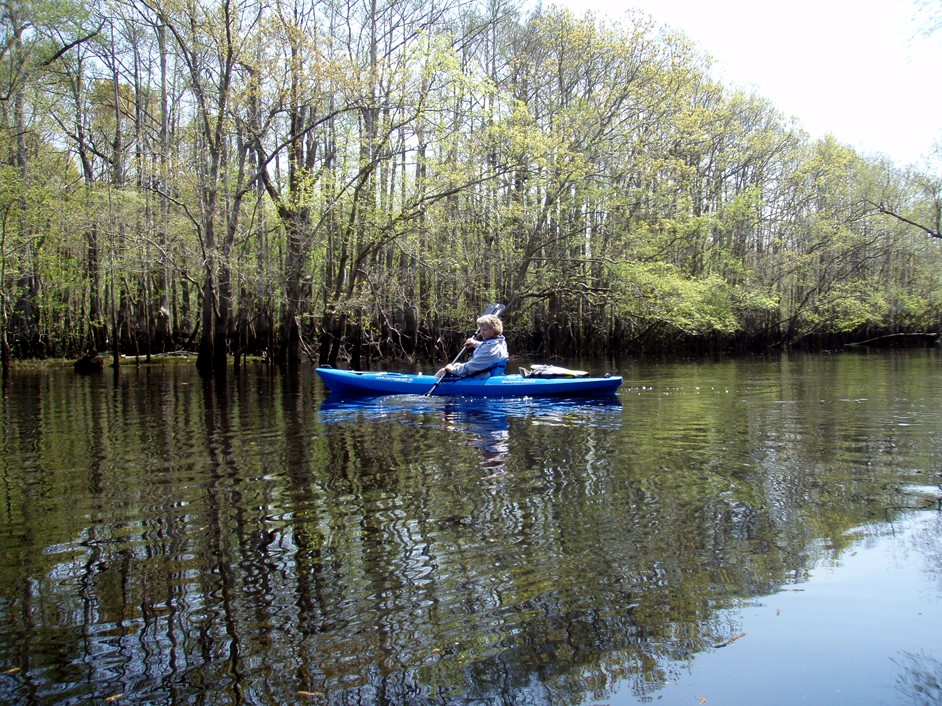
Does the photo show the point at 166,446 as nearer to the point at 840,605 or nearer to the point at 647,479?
the point at 647,479

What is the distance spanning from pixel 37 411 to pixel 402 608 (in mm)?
8739

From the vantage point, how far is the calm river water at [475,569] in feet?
7.89

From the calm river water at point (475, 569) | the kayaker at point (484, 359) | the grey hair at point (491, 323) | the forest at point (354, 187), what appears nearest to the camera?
the calm river water at point (475, 569)

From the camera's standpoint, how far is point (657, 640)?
8.69ft

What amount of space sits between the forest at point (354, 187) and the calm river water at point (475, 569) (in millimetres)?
11225

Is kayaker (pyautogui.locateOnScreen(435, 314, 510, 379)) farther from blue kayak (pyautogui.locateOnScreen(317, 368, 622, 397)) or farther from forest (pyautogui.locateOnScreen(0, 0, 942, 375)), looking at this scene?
forest (pyautogui.locateOnScreen(0, 0, 942, 375))

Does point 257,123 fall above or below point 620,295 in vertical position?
above

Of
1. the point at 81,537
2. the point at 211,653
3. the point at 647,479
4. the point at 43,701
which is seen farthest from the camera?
the point at 647,479

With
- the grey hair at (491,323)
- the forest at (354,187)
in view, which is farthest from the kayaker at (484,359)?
the forest at (354,187)

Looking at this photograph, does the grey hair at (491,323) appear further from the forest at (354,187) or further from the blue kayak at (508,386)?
the forest at (354,187)

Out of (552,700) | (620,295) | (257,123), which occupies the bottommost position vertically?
(552,700)

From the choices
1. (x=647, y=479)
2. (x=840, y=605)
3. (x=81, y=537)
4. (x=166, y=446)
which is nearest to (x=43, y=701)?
(x=81, y=537)

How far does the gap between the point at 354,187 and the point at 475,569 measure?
15.8m

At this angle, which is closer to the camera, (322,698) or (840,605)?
(322,698)
